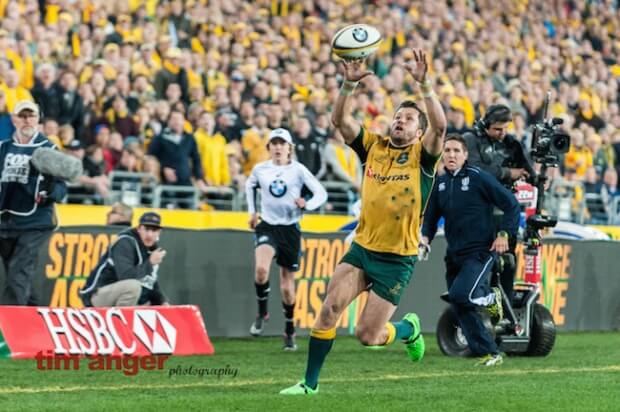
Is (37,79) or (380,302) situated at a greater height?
(37,79)

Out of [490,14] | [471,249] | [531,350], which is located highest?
[490,14]

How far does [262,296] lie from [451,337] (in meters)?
2.26

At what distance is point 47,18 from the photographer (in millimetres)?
21953

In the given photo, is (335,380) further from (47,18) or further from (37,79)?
(47,18)

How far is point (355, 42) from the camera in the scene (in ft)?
34.3

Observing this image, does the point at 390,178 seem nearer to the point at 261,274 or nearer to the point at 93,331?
the point at 93,331

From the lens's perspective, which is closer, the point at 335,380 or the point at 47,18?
the point at 335,380

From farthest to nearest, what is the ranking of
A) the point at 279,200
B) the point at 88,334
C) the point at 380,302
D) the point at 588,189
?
A: the point at 588,189
the point at 279,200
the point at 88,334
the point at 380,302

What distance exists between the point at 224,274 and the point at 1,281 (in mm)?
2897

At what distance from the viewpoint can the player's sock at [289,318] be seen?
15.8 m

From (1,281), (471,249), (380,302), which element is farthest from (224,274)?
(380,302)

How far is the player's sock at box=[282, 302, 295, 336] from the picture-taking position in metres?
15.8

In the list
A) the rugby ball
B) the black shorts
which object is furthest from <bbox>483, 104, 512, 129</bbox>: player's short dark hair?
the rugby ball

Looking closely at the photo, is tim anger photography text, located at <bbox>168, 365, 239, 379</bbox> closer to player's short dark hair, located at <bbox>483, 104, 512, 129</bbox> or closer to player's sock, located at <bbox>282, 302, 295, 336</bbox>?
player's sock, located at <bbox>282, 302, 295, 336</bbox>
